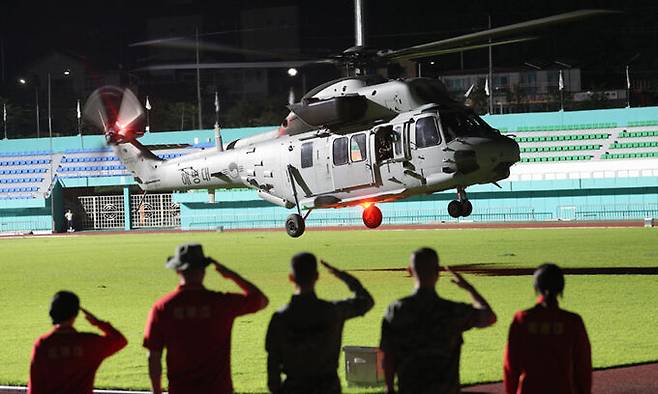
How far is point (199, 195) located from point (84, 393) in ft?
168

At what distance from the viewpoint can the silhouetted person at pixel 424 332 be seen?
5621 millimetres

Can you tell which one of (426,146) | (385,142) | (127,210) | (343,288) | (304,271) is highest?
(385,142)

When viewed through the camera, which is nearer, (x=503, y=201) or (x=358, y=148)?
(x=358, y=148)

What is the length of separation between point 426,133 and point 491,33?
3.09 meters

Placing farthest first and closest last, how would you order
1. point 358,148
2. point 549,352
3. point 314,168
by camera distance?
point 314,168, point 358,148, point 549,352

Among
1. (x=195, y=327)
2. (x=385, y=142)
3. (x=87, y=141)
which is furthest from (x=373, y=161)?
(x=87, y=141)

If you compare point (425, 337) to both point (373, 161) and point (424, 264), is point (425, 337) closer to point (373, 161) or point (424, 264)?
point (424, 264)

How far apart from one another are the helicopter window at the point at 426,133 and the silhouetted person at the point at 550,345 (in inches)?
511

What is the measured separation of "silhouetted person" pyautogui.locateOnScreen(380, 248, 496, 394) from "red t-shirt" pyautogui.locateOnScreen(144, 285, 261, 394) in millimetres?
989

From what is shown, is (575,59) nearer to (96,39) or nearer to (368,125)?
(96,39)

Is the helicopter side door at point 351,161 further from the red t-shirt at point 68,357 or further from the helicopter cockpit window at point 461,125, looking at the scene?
the red t-shirt at point 68,357

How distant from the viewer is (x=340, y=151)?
66.8 feet

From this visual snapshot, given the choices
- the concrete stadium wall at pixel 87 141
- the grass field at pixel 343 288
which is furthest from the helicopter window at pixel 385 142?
the concrete stadium wall at pixel 87 141

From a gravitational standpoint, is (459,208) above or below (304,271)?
above
